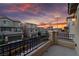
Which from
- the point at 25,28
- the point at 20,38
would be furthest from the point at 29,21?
the point at 20,38

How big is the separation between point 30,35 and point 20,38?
175mm

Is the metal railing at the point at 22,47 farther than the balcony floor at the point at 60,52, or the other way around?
the balcony floor at the point at 60,52

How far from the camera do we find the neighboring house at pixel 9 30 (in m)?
2.54

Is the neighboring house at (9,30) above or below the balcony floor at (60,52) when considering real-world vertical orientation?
above

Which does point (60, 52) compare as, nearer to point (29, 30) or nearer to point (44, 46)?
point (44, 46)

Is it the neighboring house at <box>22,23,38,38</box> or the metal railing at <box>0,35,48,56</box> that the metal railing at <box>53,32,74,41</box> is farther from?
the neighboring house at <box>22,23,38,38</box>

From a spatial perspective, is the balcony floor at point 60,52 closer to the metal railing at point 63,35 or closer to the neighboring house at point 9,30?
the metal railing at point 63,35

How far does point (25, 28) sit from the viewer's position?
105 inches

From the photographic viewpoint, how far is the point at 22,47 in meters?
2.59

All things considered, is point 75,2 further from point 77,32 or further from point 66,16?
point 77,32

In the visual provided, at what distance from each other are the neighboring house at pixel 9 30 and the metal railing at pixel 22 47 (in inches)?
3.9

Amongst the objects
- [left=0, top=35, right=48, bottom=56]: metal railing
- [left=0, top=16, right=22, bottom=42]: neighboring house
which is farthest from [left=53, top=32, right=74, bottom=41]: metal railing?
[left=0, top=16, right=22, bottom=42]: neighboring house

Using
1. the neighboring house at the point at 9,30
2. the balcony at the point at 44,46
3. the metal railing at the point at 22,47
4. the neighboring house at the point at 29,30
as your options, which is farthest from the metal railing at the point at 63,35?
the neighboring house at the point at 9,30

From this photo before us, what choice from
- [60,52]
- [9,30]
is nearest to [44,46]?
[60,52]
